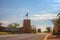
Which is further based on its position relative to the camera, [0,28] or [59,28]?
[0,28]

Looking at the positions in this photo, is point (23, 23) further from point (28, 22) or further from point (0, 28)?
point (0, 28)

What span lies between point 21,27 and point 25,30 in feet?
15.9

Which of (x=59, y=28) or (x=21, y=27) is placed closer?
(x=59, y=28)

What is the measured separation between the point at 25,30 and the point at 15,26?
6.92 m

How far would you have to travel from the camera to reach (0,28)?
354 ft

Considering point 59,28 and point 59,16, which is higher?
point 59,16

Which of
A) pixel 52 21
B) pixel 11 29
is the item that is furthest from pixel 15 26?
pixel 52 21

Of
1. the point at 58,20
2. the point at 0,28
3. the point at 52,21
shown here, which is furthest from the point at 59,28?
the point at 0,28

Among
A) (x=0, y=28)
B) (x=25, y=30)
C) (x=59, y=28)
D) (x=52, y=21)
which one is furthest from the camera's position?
(x=25, y=30)

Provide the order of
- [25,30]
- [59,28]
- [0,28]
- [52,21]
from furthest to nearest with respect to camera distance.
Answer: [25,30] < [0,28] < [52,21] < [59,28]

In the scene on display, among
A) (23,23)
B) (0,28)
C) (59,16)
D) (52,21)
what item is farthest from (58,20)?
(23,23)

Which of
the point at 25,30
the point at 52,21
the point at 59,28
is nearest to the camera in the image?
the point at 59,28

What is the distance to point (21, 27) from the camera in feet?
394

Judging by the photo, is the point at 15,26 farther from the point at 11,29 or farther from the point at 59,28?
the point at 59,28
